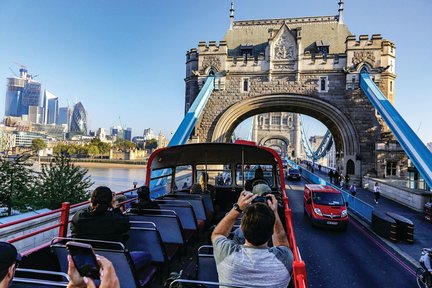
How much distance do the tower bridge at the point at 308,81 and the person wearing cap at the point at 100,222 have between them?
20.7 metres

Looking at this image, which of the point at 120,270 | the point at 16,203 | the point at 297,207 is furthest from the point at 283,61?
the point at 120,270

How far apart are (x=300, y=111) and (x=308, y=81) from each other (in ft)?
10.9

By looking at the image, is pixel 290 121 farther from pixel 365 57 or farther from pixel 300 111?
pixel 365 57

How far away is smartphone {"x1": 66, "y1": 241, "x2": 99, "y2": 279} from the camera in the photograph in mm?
1521

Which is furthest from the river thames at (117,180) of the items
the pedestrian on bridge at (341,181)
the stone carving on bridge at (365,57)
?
the stone carving on bridge at (365,57)

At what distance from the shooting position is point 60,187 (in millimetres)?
13953

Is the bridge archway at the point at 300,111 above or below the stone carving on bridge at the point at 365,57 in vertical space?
below

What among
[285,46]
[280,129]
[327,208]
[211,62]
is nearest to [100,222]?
[327,208]

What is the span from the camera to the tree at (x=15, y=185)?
12.7 meters

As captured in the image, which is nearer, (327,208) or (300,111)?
(327,208)

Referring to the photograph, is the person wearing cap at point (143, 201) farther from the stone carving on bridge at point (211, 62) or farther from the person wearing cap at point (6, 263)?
the stone carving on bridge at point (211, 62)

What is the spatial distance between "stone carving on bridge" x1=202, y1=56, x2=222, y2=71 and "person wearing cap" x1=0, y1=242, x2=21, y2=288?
947 inches

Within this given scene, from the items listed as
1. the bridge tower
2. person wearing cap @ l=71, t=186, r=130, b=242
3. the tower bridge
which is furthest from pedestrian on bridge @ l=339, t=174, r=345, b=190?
the bridge tower

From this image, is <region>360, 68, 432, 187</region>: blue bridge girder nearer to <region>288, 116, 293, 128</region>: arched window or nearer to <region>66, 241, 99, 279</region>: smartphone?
<region>66, 241, 99, 279</region>: smartphone
